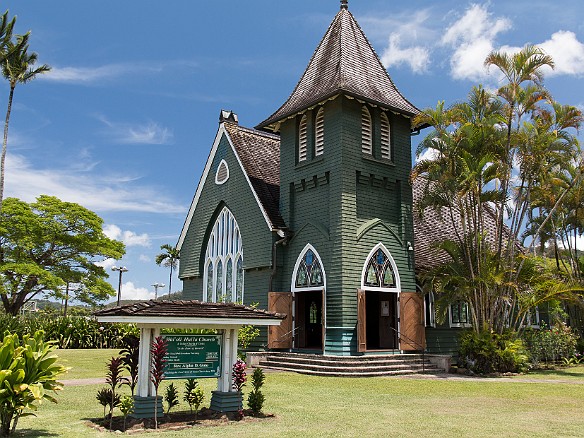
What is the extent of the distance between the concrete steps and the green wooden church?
46 centimetres

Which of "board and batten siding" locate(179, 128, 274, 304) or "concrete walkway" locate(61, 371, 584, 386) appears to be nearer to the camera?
"concrete walkway" locate(61, 371, 584, 386)

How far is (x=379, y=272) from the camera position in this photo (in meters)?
19.8

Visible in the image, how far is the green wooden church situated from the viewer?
63.2 ft

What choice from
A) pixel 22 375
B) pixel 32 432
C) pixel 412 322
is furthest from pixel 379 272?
pixel 22 375

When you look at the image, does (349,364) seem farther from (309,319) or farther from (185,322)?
(185,322)

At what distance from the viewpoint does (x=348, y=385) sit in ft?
48.6

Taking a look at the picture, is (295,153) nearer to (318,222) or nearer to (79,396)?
(318,222)

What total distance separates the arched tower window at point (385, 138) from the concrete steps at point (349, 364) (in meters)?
7.00

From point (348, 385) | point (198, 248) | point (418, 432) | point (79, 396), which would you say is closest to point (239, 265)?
point (198, 248)

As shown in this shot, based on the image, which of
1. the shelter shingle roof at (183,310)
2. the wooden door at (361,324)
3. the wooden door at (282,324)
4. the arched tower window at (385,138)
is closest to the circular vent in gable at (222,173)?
the wooden door at (282,324)

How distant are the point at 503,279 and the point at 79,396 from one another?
13096mm

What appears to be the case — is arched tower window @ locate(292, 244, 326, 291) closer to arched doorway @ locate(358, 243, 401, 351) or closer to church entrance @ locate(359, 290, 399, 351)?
arched doorway @ locate(358, 243, 401, 351)

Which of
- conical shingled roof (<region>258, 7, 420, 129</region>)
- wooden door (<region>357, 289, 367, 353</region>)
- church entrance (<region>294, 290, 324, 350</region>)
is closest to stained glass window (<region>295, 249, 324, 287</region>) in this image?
church entrance (<region>294, 290, 324, 350</region>)

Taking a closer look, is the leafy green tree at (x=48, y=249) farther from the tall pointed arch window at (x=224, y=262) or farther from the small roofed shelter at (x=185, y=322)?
the small roofed shelter at (x=185, y=322)
